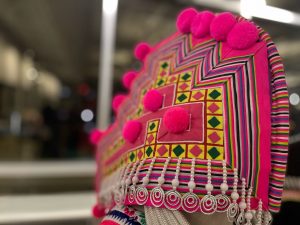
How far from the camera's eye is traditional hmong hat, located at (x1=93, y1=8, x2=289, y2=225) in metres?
0.43

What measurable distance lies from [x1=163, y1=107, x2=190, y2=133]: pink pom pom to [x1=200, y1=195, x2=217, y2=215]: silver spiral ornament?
0.09 m

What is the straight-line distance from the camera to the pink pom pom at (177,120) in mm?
441

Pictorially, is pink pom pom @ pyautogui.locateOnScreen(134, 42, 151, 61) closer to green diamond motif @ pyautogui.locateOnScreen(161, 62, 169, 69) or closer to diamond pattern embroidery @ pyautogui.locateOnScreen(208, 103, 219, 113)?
green diamond motif @ pyautogui.locateOnScreen(161, 62, 169, 69)

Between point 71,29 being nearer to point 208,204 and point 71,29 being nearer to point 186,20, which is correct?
point 186,20

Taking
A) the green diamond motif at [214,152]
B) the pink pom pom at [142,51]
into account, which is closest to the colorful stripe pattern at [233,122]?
the green diamond motif at [214,152]

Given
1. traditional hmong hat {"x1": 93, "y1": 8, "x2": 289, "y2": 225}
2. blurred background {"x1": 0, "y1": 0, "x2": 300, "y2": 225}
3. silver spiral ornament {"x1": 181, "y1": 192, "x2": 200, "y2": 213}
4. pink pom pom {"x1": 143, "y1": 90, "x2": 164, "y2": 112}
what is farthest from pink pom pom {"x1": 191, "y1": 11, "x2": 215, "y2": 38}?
blurred background {"x1": 0, "y1": 0, "x2": 300, "y2": 225}

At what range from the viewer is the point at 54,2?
231 centimetres

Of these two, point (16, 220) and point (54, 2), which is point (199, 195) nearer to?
point (16, 220)

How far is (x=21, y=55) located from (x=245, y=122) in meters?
2.21

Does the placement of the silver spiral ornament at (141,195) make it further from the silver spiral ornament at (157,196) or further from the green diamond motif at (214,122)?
the green diamond motif at (214,122)

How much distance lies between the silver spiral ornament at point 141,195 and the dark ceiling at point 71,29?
1659mm

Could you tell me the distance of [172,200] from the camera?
0.43m

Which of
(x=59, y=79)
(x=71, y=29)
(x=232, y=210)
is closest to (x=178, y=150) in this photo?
(x=232, y=210)

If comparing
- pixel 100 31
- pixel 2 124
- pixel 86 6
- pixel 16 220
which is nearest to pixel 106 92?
pixel 100 31
